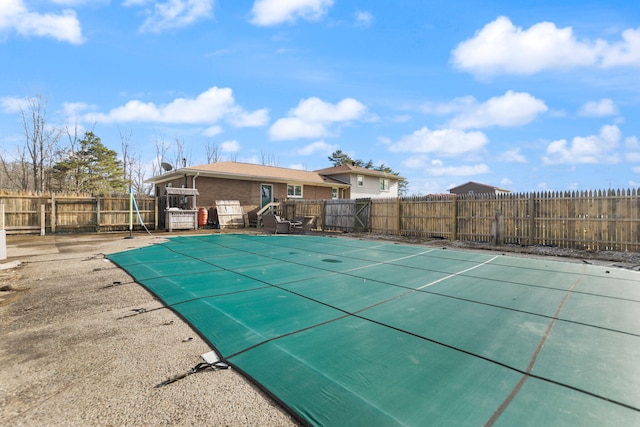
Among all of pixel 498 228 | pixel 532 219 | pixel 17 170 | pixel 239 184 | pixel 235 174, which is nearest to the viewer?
pixel 532 219

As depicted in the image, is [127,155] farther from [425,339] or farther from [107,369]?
[425,339]

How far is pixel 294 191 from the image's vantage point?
67.7ft

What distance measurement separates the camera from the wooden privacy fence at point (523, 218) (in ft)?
26.6

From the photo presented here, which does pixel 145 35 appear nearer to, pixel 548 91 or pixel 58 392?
pixel 58 392

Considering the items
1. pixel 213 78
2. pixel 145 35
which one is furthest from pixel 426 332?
pixel 213 78

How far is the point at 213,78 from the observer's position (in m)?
22.5

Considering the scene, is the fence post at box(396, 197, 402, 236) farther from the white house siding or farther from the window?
the white house siding

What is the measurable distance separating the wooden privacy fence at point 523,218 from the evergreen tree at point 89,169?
22.5 m

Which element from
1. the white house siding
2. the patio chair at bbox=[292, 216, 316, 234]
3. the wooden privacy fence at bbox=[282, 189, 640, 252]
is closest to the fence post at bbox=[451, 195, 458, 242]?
the wooden privacy fence at bbox=[282, 189, 640, 252]

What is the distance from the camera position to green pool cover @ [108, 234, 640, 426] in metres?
1.86

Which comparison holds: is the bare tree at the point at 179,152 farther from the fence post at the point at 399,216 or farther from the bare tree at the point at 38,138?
the fence post at the point at 399,216

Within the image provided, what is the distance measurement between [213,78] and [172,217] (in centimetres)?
1349

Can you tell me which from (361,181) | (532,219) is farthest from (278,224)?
(361,181)

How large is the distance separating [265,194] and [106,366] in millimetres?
16842
